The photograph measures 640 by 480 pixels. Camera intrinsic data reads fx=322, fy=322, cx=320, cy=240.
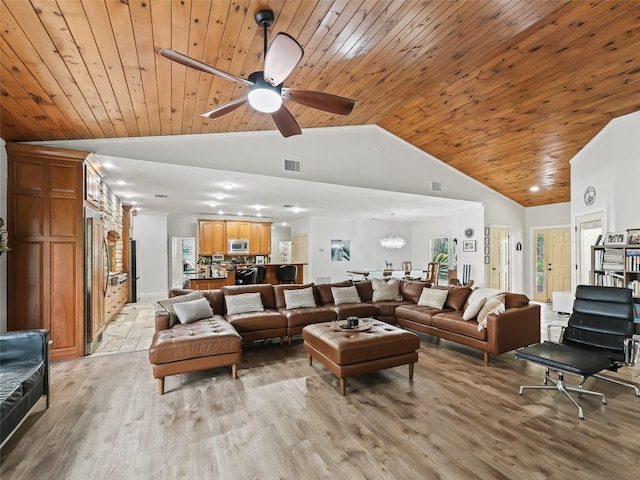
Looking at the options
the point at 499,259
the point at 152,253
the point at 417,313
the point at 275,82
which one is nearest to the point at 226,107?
the point at 275,82

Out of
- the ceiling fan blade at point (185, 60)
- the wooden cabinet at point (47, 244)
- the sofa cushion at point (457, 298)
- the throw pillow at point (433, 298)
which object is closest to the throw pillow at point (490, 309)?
the sofa cushion at point (457, 298)

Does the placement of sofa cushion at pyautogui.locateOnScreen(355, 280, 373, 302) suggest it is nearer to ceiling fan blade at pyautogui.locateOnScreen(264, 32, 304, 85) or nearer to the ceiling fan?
the ceiling fan

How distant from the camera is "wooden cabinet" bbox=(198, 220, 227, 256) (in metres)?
9.81

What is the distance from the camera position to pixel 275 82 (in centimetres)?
227

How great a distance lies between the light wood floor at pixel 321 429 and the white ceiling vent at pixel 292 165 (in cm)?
315

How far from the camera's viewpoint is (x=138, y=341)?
4.88 meters

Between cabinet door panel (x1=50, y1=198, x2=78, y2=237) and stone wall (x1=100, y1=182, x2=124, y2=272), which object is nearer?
cabinet door panel (x1=50, y1=198, x2=78, y2=237)

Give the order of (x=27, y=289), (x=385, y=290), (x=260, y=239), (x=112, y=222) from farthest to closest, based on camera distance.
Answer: (x=260, y=239)
(x=112, y=222)
(x=385, y=290)
(x=27, y=289)

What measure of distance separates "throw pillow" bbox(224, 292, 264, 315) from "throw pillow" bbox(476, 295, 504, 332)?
117 inches

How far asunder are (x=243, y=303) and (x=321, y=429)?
2569mm

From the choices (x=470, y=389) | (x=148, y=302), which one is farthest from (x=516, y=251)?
(x=148, y=302)

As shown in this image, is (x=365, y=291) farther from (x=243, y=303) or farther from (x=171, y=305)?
(x=171, y=305)

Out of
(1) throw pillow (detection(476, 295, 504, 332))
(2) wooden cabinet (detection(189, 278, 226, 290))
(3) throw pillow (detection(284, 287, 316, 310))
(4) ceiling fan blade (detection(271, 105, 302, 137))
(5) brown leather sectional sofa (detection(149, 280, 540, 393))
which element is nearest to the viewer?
(4) ceiling fan blade (detection(271, 105, 302, 137))

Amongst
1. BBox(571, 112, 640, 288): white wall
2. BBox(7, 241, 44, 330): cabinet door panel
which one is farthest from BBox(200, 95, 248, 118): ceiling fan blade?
BBox(571, 112, 640, 288): white wall
